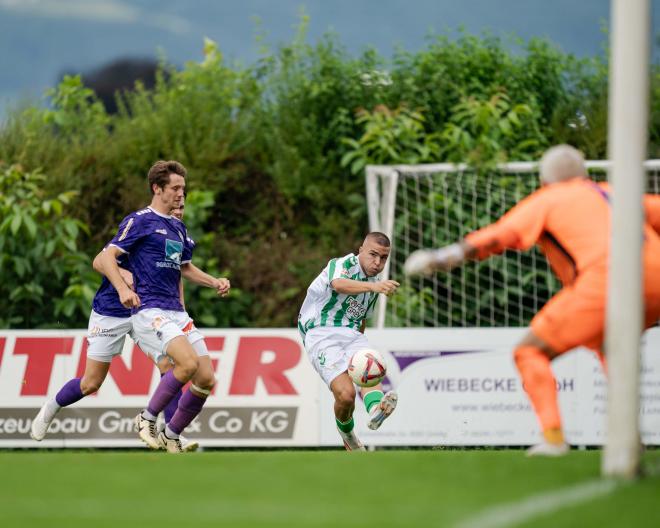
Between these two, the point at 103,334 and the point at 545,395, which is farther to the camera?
the point at 103,334

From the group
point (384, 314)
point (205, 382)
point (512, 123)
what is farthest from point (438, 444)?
point (512, 123)

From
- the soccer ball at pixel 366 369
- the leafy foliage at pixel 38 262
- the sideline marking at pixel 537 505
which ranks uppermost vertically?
the leafy foliage at pixel 38 262

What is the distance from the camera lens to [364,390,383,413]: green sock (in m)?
9.68

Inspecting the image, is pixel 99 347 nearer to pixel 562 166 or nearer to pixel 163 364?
pixel 163 364

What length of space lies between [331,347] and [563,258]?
11.9 ft

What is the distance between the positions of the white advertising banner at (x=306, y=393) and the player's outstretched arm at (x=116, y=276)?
3.61m

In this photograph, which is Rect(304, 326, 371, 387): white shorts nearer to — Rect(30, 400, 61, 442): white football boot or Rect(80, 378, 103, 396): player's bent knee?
Rect(80, 378, 103, 396): player's bent knee

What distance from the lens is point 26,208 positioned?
14.6 metres

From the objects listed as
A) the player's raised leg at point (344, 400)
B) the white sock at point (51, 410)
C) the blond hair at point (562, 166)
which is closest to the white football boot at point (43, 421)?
the white sock at point (51, 410)

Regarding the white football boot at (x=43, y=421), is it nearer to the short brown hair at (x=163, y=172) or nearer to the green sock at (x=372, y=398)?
the short brown hair at (x=163, y=172)

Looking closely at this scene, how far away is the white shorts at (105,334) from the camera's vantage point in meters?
9.78

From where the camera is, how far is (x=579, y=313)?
6.34m

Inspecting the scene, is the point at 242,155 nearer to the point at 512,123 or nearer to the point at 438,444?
the point at 512,123

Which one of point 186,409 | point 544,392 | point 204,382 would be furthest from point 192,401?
point 544,392
